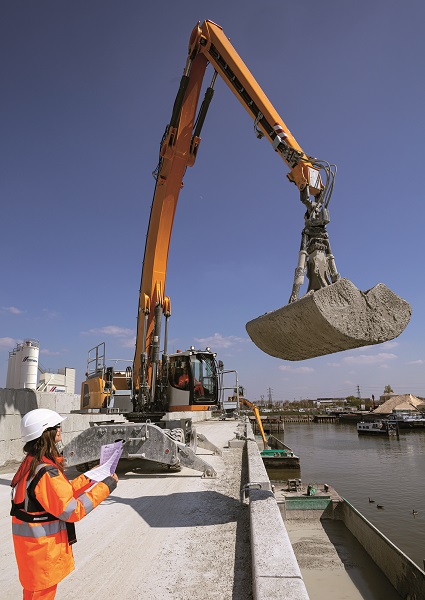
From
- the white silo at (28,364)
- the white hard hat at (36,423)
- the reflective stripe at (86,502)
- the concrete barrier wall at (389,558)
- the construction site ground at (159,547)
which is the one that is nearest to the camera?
the reflective stripe at (86,502)

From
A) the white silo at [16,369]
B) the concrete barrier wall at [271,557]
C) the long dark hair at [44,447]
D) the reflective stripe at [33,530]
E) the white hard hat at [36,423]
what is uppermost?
the white silo at [16,369]

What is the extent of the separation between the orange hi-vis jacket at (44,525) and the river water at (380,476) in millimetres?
12809

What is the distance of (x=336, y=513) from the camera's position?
11992 millimetres

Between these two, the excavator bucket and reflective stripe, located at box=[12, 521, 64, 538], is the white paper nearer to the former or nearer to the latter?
reflective stripe, located at box=[12, 521, 64, 538]

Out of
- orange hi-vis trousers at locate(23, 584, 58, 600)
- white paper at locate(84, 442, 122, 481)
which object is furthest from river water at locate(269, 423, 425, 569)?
orange hi-vis trousers at locate(23, 584, 58, 600)

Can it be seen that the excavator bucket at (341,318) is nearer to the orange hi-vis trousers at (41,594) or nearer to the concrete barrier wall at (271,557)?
the concrete barrier wall at (271,557)

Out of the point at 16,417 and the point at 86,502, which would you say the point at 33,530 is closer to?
the point at 86,502

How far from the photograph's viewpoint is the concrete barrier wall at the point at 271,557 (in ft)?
8.87

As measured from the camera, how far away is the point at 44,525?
212 centimetres

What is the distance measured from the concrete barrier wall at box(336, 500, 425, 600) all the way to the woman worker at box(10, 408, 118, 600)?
8.09 metres

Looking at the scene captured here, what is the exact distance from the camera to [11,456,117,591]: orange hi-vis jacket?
6.77 ft

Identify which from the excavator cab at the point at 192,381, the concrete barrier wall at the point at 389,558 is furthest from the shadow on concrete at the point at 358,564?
the excavator cab at the point at 192,381

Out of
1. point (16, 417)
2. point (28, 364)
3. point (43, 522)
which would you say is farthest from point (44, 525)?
point (28, 364)

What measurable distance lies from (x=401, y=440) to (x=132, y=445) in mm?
43892
